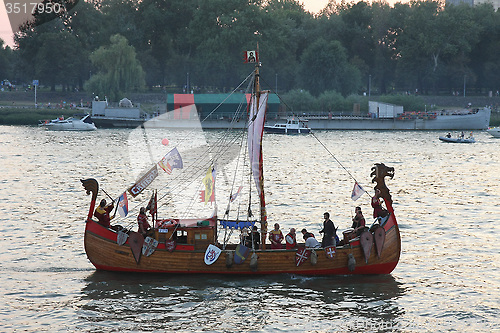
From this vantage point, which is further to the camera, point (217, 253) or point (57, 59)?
point (57, 59)

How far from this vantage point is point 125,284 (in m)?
28.5

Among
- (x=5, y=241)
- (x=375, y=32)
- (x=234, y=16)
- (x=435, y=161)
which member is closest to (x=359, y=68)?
(x=375, y=32)

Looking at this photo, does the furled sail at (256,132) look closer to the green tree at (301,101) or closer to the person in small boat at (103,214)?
the person in small boat at (103,214)

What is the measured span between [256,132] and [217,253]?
593 centimetres

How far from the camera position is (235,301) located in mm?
26688

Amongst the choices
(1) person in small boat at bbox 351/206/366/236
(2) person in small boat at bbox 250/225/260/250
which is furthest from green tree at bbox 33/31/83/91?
(1) person in small boat at bbox 351/206/366/236

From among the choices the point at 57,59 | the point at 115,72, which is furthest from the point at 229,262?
the point at 57,59

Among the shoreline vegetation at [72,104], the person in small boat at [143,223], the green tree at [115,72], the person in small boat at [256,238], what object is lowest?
the person in small boat at [256,238]

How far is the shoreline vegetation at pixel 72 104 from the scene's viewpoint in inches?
5226

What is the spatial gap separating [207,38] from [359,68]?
37.6 m

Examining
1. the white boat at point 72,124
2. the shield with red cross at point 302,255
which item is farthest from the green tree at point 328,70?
the shield with red cross at point 302,255

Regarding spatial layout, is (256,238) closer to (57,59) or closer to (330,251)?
(330,251)

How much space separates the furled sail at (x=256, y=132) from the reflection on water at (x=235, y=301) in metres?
5.20

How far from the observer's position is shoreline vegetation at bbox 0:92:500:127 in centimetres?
13275
